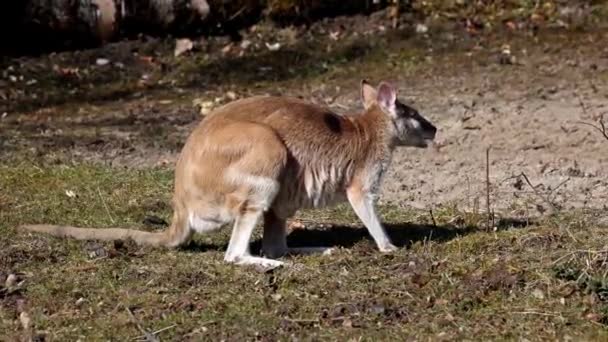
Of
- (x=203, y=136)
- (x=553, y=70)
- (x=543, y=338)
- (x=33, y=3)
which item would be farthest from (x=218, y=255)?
(x=33, y=3)

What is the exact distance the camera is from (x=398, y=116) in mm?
7062

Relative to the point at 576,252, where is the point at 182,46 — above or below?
below

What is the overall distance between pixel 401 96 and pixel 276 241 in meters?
4.52

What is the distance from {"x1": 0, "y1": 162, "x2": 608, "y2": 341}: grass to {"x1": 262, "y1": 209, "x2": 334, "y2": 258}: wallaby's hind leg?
0.69 ft

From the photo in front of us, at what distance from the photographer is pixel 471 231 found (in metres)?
7.04

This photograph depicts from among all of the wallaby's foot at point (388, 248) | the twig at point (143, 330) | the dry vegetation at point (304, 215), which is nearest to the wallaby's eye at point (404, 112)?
the dry vegetation at point (304, 215)

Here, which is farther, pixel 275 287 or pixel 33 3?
pixel 33 3

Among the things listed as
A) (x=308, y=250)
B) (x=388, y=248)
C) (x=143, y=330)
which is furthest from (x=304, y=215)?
(x=143, y=330)

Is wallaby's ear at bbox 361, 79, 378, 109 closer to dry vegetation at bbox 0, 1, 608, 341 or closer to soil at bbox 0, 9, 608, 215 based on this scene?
dry vegetation at bbox 0, 1, 608, 341

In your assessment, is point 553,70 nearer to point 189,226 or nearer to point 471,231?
point 471,231

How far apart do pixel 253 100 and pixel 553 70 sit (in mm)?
5538

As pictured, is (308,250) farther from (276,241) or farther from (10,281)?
(10,281)

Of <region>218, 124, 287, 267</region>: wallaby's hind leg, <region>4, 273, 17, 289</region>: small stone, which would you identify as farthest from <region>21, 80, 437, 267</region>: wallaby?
<region>4, 273, 17, 289</region>: small stone

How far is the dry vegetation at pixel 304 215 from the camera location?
18.2 ft
